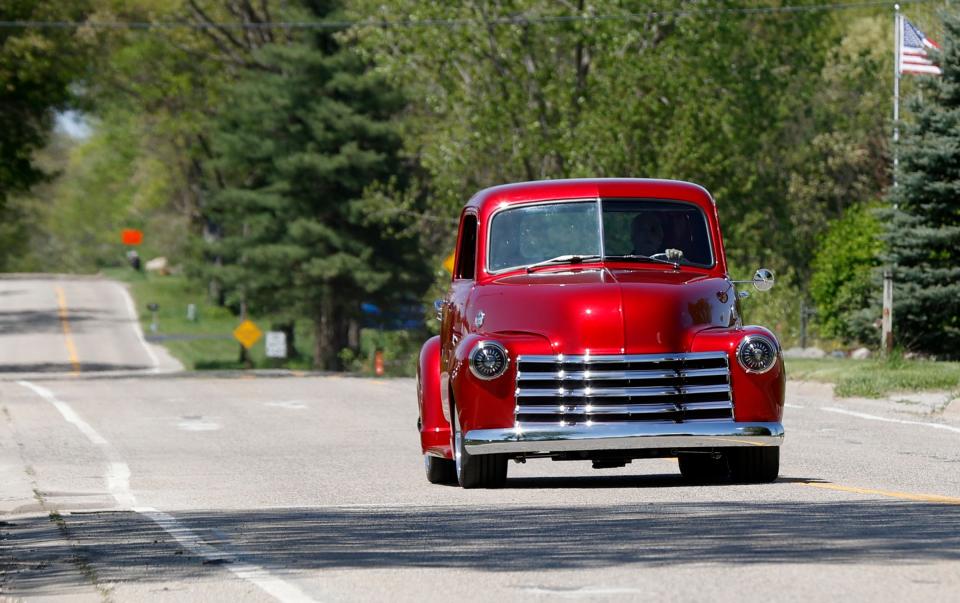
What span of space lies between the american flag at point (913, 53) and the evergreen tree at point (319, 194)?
25343 mm

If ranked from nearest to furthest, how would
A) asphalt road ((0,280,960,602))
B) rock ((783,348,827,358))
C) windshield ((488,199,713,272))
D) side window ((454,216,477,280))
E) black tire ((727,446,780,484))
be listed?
1. asphalt road ((0,280,960,602))
2. black tire ((727,446,780,484))
3. windshield ((488,199,713,272))
4. side window ((454,216,477,280))
5. rock ((783,348,827,358))

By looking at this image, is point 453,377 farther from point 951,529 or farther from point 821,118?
point 821,118

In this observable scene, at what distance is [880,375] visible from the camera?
26156 millimetres

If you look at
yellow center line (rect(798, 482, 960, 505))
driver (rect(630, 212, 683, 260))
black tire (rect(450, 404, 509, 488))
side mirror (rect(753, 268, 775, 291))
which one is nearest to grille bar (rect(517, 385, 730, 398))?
black tire (rect(450, 404, 509, 488))

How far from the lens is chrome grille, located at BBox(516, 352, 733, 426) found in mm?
12555

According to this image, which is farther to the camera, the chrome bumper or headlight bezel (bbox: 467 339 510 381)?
headlight bezel (bbox: 467 339 510 381)

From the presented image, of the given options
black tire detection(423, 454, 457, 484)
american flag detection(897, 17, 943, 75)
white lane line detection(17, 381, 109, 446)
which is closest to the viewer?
black tire detection(423, 454, 457, 484)

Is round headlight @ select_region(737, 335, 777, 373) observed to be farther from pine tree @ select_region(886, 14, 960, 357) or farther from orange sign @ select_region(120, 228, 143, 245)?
orange sign @ select_region(120, 228, 143, 245)

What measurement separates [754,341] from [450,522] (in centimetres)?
283

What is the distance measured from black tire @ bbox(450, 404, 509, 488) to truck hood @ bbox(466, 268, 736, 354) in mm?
841

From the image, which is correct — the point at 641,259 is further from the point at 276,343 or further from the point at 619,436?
the point at 276,343

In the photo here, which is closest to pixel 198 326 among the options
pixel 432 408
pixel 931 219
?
pixel 931 219

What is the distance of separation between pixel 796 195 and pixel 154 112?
27.3m

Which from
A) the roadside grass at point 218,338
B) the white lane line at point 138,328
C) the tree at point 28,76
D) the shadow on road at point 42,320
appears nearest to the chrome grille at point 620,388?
the roadside grass at point 218,338
